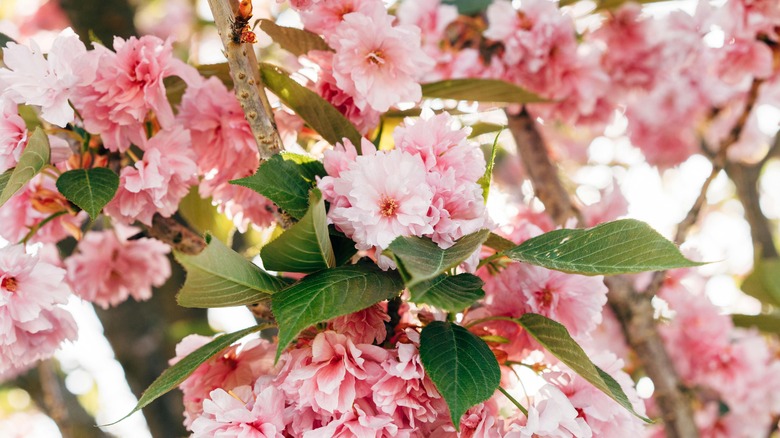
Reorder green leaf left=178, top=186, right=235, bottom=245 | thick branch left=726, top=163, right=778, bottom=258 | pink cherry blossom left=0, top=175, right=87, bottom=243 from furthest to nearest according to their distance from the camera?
thick branch left=726, top=163, right=778, bottom=258 → green leaf left=178, top=186, right=235, bottom=245 → pink cherry blossom left=0, top=175, right=87, bottom=243

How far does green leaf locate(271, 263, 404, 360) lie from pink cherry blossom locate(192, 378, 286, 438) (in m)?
0.12

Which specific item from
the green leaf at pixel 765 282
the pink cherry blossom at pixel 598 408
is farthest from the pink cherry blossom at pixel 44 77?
the green leaf at pixel 765 282

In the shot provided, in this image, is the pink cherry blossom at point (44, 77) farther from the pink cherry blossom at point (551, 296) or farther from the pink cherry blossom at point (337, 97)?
the pink cherry blossom at point (551, 296)

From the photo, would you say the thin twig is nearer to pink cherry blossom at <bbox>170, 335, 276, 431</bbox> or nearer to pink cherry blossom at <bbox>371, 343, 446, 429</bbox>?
pink cherry blossom at <bbox>170, 335, 276, 431</bbox>

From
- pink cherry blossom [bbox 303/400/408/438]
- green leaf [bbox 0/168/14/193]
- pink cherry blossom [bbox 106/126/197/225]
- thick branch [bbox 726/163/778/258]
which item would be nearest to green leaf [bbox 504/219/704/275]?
pink cherry blossom [bbox 303/400/408/438]

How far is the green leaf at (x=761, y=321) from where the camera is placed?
5.60 feet

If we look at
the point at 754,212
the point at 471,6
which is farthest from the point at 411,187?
the point at 754,212

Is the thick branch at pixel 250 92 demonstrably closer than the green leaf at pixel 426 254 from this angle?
No

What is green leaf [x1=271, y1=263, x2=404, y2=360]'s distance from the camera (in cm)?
65

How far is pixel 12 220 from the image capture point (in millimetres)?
1012

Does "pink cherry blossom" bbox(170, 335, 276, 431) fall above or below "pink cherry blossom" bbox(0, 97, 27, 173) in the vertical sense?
below

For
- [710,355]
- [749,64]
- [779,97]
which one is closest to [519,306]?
[749,64]

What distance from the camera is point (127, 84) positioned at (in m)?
0.90

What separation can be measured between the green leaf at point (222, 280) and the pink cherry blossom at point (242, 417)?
0.10 meters
